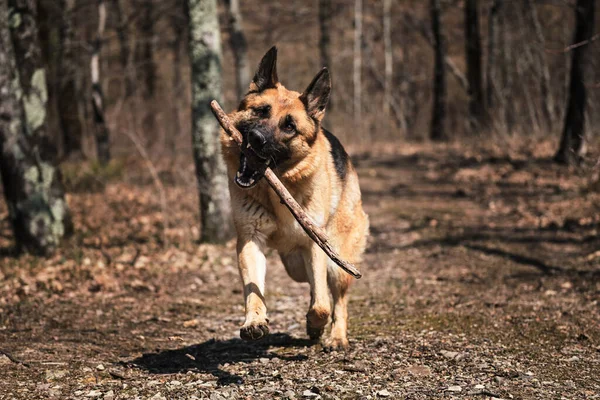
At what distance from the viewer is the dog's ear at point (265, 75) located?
16.3ft

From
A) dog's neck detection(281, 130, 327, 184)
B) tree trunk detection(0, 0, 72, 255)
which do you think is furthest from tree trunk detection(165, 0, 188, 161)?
dog's neck detection(281, 130, 327, 184)

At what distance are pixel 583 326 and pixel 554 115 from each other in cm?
1017

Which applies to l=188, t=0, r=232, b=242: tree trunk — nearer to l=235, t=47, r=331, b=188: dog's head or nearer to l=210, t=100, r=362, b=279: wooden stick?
l=235, t=47, r=331, b=188: dog's head

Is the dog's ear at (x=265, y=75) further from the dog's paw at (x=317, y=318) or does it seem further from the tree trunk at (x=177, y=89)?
the tree trunk at (x=177, y=89)

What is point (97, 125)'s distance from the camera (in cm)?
1605

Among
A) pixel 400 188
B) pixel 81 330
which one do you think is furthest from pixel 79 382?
pixel 400 188

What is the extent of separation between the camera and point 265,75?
5.03 metres

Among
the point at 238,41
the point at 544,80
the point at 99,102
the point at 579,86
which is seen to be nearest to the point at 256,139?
the point at 579,86

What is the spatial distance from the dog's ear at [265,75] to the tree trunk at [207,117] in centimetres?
445

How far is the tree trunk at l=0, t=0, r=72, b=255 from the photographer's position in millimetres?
8305

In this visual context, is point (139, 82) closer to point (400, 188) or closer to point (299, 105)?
point (400, 188)

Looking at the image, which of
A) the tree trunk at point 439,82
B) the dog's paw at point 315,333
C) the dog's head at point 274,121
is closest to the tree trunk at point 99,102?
the dog's paw at point 315,333

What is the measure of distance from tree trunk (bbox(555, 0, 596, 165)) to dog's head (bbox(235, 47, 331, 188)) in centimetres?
886

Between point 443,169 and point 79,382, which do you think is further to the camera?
point 443,169
